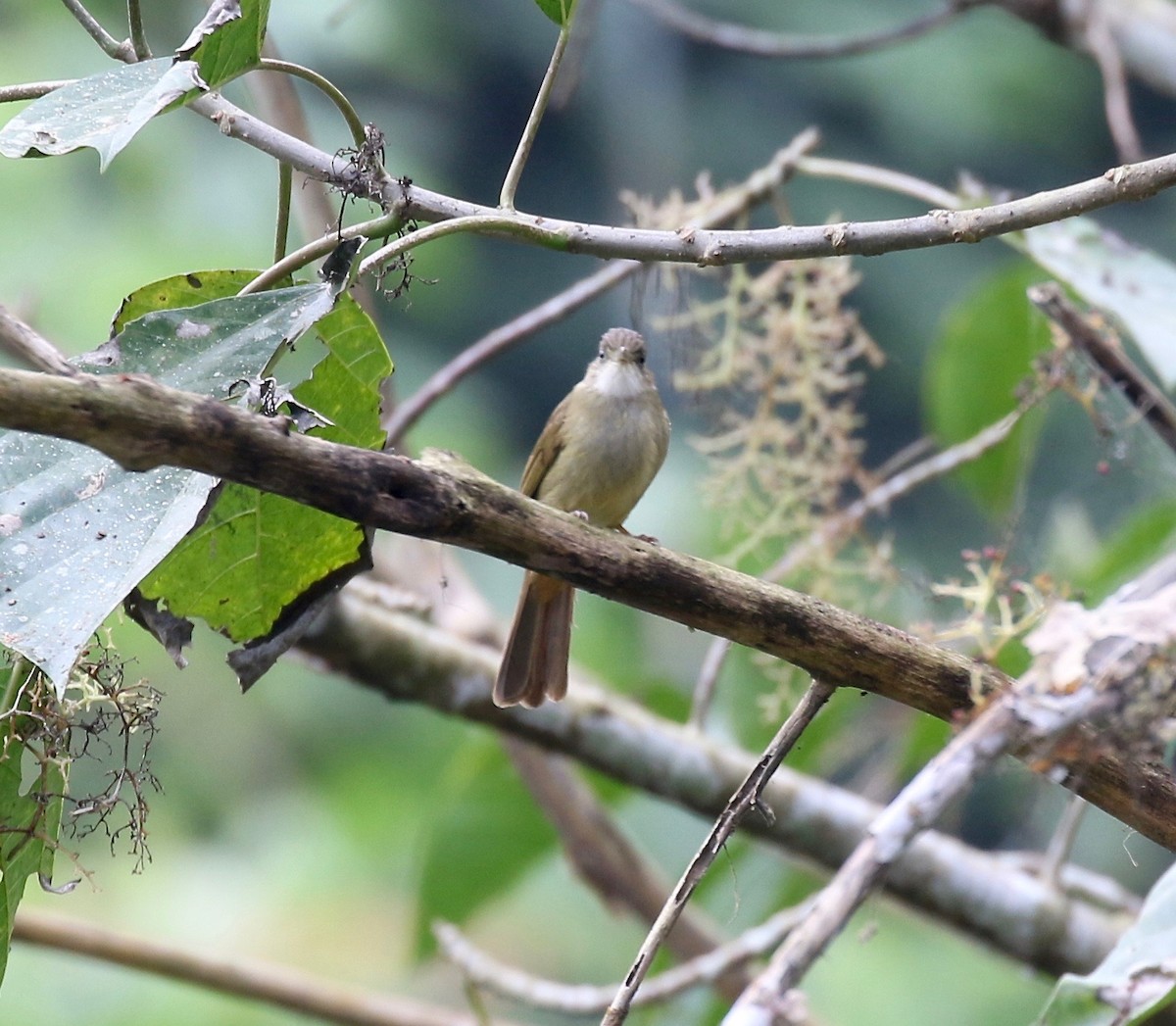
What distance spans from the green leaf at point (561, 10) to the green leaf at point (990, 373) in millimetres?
1992

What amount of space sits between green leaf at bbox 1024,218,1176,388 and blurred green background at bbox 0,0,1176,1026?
220mm

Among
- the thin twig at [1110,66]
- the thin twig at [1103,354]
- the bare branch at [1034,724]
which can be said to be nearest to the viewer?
the bare branch at [1034,724]

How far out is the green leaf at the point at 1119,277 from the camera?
9.18 feet

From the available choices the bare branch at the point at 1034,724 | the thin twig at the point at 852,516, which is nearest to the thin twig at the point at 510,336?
the thin twig at the point at 852,516

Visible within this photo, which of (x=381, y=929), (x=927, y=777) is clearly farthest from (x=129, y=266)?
(x=927, y=777)

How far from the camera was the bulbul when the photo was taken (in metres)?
3.20

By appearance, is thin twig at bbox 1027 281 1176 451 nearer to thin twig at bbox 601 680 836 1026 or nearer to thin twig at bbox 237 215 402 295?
thin twig at bbox 601 680 836 1026

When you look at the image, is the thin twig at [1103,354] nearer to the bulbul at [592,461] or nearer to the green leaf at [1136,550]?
the green leaf at [1136,550]

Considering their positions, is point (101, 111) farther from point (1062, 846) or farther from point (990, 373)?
point (990, 373)

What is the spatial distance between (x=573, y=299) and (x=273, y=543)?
57.4 inches

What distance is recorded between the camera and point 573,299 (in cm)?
303

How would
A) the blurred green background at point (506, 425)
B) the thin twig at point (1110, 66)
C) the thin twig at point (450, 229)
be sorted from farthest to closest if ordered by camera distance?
the blurred green background at point (506, 425), the thin twig at point (1110, 66), the thin twig at point (450, 229)

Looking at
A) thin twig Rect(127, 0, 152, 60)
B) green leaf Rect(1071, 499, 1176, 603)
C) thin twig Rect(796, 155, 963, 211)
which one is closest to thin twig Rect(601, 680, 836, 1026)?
thin twig Rect(127, 0, 152, 60)

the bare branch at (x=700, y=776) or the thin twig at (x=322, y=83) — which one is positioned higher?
the thin twig at (x=322, y=83)
